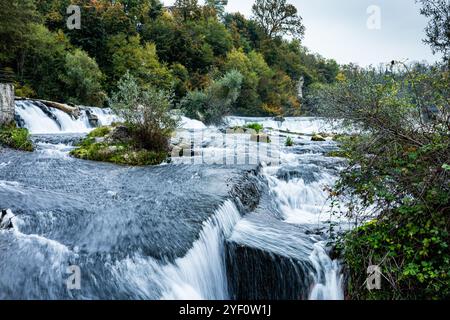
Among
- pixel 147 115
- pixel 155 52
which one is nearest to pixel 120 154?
pixel 147 115

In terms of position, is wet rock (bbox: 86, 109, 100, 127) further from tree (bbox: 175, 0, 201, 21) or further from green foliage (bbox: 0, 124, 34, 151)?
tree (bbox: 175, 0, 201, 21)

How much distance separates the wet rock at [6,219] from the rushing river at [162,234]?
0.38 feet

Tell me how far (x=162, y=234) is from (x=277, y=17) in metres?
53.7

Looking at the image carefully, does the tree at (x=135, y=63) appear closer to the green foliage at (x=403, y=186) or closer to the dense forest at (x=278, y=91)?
the dense forest at (x=278, y=91)

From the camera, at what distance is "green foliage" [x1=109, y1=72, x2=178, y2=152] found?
9680 mm

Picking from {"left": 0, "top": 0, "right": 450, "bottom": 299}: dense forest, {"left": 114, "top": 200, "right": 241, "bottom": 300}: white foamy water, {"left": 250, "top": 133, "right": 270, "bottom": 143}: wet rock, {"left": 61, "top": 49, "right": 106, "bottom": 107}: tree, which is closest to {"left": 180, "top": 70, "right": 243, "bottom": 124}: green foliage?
{"left": 0, "top": 0, "right": 450, "bottom": 299}: dense forest

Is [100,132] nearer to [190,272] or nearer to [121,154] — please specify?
[121,154]

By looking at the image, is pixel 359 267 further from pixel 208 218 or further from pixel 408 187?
pixel 208 218

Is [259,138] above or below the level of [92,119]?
below

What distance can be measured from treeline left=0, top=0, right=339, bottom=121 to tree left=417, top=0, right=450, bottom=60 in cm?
1267

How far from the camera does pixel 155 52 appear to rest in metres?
31.6

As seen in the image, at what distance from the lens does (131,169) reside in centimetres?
869

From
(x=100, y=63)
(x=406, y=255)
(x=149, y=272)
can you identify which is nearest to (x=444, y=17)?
(x=406, y=255)
